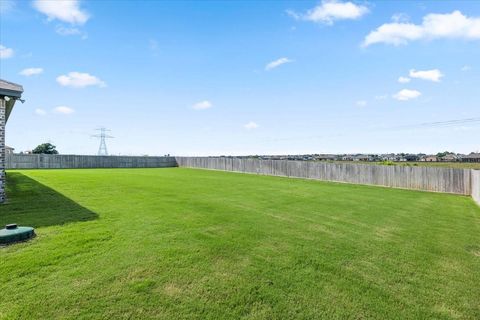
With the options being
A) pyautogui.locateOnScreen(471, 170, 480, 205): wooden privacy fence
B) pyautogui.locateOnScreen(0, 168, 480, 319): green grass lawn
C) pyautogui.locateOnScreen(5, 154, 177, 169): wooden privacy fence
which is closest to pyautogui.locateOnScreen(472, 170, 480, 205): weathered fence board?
pyautogui.locateOnScreen(471, 170, 480, 205): wooden privacy fence

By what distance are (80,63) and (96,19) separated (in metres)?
6.09

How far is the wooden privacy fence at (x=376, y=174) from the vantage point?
13938 mm

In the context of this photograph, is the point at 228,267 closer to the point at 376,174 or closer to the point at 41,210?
the point at 41,210

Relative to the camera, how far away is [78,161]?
30.4m

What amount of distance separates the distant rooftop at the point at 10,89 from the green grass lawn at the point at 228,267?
9.56 feet

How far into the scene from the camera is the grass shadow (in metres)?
5.34

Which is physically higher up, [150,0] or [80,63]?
[150,0]

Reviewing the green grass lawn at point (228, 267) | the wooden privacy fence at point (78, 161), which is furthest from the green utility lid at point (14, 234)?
the wooden privacy fence at point (78, 161)

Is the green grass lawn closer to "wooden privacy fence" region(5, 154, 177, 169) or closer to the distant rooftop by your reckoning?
the distant rooftop

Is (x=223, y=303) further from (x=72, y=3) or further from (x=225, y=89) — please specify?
(x=225, y=89)

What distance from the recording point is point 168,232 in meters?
4.92

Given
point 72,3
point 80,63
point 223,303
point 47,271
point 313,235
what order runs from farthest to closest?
1. point 80,63
2. point 72,3
3. point 313,235
4. point 47,271
5. point 223,303

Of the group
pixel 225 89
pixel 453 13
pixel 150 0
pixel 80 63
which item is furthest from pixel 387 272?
pixel 225 89

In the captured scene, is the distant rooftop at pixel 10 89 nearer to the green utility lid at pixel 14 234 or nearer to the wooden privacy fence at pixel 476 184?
the green utility lid at pixel 14 234
